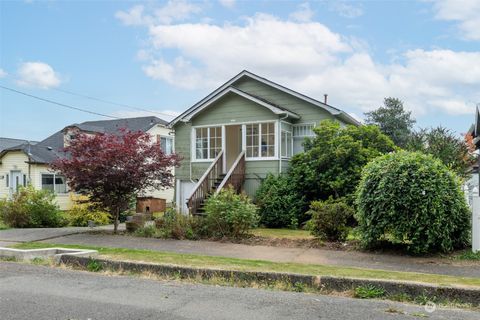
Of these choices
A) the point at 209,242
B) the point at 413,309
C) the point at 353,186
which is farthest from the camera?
the point at 353,186

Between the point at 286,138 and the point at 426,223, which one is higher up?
the point at 286,138

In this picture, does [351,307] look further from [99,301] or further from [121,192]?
[121,192]

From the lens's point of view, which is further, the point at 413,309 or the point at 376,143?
the point at 376,143

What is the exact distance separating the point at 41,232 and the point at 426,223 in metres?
10.9

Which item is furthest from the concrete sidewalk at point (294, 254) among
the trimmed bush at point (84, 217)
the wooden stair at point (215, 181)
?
the trimmed bush at point (84, 217)

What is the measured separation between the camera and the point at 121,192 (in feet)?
43.6

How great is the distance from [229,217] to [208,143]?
8.27 meters

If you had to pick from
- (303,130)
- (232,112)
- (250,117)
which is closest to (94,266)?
(250,117)

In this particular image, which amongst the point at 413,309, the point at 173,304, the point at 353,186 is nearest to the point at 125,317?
the point at 173,304

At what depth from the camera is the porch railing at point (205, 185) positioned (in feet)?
49.6

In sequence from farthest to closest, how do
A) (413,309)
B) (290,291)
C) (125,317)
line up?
1. (290,291)
2. (413,309)
3. (125,317)

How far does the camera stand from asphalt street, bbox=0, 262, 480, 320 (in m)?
5.23

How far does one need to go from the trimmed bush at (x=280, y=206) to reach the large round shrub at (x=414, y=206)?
6.20 m

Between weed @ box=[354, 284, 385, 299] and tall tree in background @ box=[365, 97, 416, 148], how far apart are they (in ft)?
113
